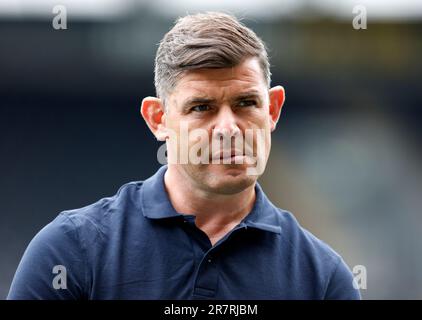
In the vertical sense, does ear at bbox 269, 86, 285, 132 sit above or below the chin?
above

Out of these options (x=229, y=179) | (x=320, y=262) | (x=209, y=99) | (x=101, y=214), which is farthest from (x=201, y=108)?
(x=320, y=262)

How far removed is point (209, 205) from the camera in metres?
1.53

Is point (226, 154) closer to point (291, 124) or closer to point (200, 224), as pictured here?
point (200, 224)

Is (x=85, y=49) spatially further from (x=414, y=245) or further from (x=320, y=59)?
(x=414, y=245)

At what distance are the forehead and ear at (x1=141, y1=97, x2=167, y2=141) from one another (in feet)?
0.35

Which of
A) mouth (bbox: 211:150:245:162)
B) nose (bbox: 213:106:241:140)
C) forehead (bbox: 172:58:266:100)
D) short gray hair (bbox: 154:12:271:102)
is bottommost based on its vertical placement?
mouth (bbox: 211:150:245:162)

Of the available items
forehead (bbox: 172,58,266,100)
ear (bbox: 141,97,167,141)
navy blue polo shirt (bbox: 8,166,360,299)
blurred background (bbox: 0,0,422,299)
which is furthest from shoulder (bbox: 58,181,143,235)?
blurred background (bbox: 0,0,422,299)

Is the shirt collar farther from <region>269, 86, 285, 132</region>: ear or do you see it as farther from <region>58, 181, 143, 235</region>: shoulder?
<region>269, 86, 285, 132</region>: ear

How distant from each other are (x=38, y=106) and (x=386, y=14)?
222 cm

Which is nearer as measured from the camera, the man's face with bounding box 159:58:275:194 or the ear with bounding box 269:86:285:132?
the man's face with bounding box 159:58:275:194

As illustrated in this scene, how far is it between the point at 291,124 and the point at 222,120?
3514 millimetres

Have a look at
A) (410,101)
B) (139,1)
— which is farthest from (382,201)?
(139,1)

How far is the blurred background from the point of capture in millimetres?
4395

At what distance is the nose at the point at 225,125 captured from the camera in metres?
1.44
